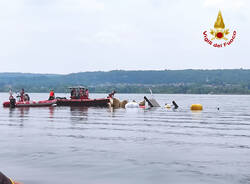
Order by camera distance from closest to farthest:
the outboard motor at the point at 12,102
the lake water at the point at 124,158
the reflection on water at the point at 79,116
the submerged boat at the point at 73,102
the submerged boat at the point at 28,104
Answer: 1. the lake water at the point at 124,158
2. the reflection on water at the point at 79,116
3. the outboard motor at the point at 12,102
4. the submerged boat at the point at 28,104
5. the submerged boat at the point at 73,102

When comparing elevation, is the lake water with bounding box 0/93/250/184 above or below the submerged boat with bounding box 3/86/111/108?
below

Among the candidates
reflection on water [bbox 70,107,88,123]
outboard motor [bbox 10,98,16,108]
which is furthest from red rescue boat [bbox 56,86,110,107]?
reflection on water [bbox 70,107,88,123]

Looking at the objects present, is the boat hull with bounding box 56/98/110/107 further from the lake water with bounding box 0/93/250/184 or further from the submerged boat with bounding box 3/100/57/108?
the lake water with bounding box 0/93/250/184

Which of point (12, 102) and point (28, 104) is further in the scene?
point (28, 104)

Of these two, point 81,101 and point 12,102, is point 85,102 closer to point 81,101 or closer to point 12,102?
point 81,101

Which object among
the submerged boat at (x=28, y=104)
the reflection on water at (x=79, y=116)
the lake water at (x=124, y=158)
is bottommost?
the reflection on water at (x=79, y=116)

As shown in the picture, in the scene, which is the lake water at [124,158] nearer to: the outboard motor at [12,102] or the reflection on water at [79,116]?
the reflection on water at [79,116]

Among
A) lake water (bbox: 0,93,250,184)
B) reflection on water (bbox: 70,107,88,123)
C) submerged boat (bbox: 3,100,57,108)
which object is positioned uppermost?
submerged boat (bbox: 3,100,57,108)

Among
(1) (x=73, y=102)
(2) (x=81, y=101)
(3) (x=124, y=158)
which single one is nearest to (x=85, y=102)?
(2) (x=81, y=101)

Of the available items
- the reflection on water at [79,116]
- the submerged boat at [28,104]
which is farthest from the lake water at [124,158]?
the submerged boat at [28,104]

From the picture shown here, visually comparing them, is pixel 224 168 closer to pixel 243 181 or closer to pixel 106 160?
pixel 243 181

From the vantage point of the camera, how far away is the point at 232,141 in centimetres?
2272

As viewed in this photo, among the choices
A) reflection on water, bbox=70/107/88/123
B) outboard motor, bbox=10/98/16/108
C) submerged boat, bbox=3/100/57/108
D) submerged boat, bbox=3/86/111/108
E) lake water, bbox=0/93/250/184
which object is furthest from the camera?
submerged boat, bbox=3/86/111/108

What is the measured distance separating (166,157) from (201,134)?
9689 millimetres
